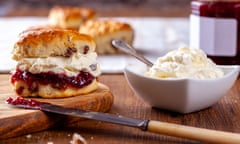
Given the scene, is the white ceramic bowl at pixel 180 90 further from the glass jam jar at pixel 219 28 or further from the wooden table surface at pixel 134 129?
the glass jam jar at pixel 219 28

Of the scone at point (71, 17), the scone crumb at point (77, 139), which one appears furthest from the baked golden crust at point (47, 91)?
the scone at point (71, 17)

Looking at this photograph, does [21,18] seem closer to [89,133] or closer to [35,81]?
[35,81]

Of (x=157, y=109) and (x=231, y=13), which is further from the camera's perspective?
(x=231, y=13)

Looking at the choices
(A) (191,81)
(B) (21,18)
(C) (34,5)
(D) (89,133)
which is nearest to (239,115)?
(A) (191,81)

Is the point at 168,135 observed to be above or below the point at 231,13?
below

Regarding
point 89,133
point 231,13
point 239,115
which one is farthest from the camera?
point 231,13

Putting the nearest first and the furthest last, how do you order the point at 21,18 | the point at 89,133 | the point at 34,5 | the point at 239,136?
the point at 239,136 < the point at 89,133 < the point at 21,18 < the point at 34,5
